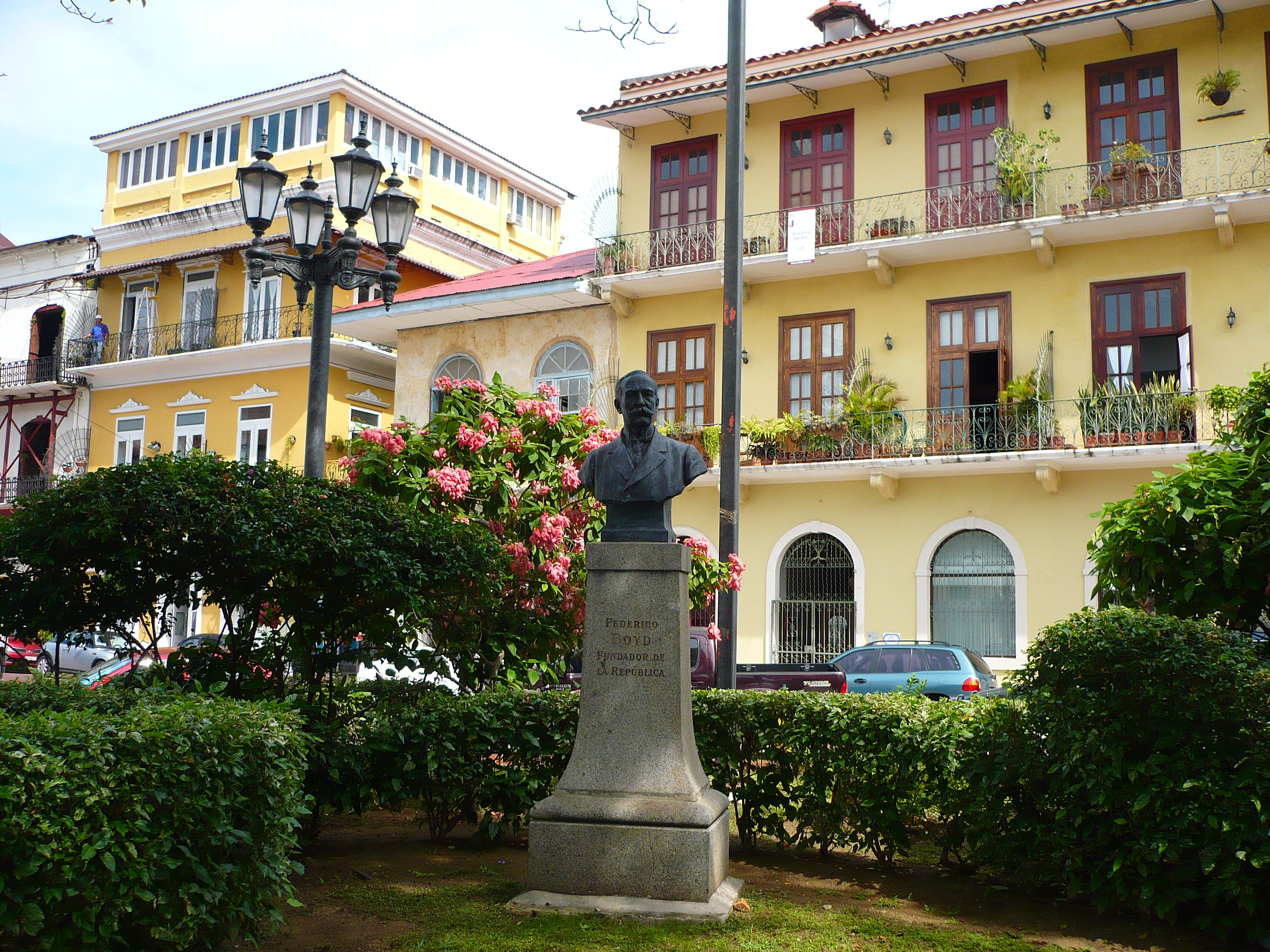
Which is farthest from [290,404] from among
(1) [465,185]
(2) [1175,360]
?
(2) [1175,360]

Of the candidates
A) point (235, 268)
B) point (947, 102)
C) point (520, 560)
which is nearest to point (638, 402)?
point (520, 560)

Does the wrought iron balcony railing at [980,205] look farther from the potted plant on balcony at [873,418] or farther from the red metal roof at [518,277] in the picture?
the potted plant on balcony at [873,418]

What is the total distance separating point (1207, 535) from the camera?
681 centimetres

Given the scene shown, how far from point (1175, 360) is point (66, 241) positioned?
3006 centimetres

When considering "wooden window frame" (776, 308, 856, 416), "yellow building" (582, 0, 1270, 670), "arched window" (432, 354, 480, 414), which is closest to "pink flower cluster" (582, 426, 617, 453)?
"yellow building" (582, 0, 1270, 670)

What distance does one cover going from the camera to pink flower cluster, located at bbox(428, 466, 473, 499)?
9969 millimetres

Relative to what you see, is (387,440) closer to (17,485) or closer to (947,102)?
(947,102)

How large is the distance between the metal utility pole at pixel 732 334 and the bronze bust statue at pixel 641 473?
225 centimetres

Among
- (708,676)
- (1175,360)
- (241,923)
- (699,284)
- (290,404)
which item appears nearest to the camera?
(241,923)

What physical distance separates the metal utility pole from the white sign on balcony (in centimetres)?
922

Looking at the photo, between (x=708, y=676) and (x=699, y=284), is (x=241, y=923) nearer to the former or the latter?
(x=708, y=676)

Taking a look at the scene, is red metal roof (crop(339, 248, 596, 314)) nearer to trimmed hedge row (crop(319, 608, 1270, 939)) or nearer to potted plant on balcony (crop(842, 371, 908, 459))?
potted plant on balcony (crop(842, 371, 908, 459))

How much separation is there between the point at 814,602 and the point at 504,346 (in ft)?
28.1

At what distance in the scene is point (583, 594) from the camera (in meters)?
10.5
